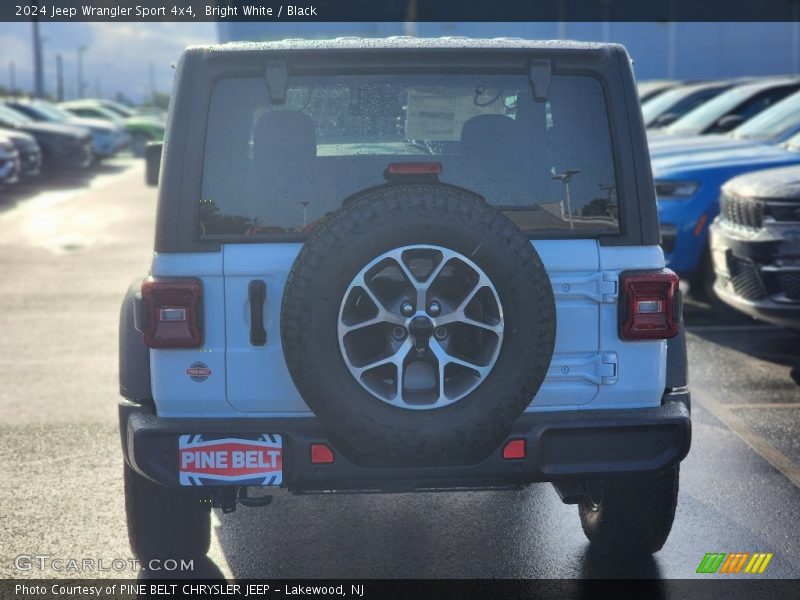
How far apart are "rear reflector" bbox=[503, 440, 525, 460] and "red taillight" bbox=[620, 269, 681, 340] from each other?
496mm

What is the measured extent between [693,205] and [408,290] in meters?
6.51

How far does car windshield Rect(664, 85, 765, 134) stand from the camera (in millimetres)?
14758

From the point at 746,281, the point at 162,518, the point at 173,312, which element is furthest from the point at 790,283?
the point at 173,312

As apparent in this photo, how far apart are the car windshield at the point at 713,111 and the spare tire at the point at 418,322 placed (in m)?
11.4

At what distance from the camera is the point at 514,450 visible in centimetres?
400

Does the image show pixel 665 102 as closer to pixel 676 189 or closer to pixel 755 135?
pixel 755 135

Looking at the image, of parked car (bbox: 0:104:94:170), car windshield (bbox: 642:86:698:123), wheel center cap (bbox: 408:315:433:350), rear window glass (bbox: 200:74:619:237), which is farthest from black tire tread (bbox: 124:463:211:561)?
parked car (bbox: 0:104:94:170)

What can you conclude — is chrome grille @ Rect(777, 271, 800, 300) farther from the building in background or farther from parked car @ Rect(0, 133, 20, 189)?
the building in background

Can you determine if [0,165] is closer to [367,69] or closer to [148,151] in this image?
[148,151]

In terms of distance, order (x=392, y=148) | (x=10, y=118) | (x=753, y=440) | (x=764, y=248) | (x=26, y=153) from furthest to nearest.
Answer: (x=10, y=118) → (x=26, y=153) → (x=764, y=248) → (x=753, y=440) → (x=392, y=148)

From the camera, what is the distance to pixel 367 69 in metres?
4.12

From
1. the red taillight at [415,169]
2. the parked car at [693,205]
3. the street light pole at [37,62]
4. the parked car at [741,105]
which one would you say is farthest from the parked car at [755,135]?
the street light pole at [37,62]

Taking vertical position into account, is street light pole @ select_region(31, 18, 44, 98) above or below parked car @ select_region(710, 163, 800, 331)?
below

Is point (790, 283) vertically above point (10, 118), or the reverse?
point (790, 283)
